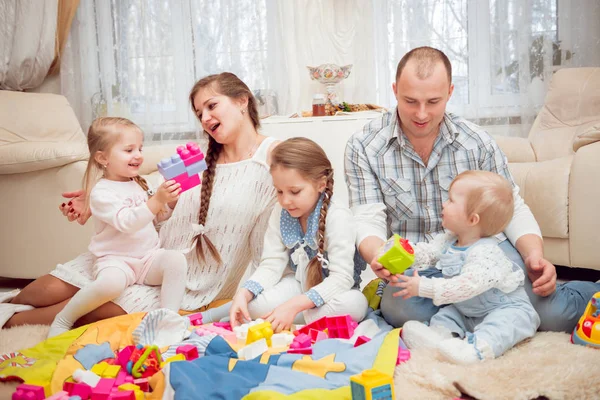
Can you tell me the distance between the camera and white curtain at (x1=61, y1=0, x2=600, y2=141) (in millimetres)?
3639

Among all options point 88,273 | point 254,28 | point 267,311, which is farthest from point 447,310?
point 254,28

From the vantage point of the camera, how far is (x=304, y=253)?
205cm

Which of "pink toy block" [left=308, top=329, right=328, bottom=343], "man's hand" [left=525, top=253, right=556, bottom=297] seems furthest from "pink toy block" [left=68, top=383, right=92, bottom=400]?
"man's hand" [left=525, top=253, right=556, bottom=297]

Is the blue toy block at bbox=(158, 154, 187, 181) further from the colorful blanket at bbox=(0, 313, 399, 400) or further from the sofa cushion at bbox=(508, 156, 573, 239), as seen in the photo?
the sofa cushion at bbox=(508, 156, 573, 239)

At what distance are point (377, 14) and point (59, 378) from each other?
9.45 ft

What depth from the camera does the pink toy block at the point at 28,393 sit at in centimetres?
149

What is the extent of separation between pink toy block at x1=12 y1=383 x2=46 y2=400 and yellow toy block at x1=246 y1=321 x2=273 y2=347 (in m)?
0.52

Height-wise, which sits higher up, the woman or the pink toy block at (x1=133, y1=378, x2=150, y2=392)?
the woman

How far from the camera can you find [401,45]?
3.79 meters

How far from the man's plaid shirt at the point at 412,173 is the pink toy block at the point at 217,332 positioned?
1.60 feet

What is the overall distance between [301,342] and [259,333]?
4.6 inches

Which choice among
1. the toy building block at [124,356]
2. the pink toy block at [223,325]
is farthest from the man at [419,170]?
the toy building block at [124,356]

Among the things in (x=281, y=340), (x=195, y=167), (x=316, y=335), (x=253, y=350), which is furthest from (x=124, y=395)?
(x=195, y=167)

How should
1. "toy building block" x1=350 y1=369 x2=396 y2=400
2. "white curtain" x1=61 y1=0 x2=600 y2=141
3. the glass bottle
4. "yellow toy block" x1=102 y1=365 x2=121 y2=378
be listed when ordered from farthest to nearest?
"white curtain" x1=61 y1=0 x2=600 y2=141
the glass bottle
"yellow toy block" x1=102 y1=365 x2=121 y2=378
"toy building block" x1=350 y1=369 x2=396 y2=400
